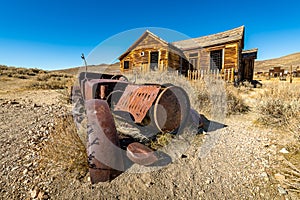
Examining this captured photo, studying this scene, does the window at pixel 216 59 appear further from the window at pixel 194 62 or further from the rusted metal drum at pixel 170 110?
the rusted metal drum at pixel 170 110

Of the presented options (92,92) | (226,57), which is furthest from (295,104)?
(226,57)

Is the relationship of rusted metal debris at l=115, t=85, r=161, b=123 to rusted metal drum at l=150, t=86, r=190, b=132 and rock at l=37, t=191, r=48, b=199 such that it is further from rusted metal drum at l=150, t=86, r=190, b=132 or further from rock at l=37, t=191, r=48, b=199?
rock at l=37, t=191, r=48, b=199

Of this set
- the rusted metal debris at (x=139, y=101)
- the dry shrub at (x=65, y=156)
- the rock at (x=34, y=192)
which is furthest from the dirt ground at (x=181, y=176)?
the rusted metal debris at (x=139, y=101)

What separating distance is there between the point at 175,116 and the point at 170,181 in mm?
1140

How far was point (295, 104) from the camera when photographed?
3.63 meters

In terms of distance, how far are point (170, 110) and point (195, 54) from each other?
13.9 m

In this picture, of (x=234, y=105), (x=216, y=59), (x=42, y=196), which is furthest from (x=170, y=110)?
(x=216, y=59)

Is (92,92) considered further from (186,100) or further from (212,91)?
(212,91)

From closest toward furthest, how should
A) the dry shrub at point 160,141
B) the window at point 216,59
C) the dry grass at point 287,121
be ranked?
the dry grass at point 287,121 → the dry shrub at point 160,141 → the window at point 216,59

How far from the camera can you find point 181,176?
210 centimetres

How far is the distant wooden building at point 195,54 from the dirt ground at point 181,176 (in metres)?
10.9

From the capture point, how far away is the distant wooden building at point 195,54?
12930mm

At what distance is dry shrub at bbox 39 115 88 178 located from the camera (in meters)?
2.06

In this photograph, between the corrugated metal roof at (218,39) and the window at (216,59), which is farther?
the window at (216,59)
